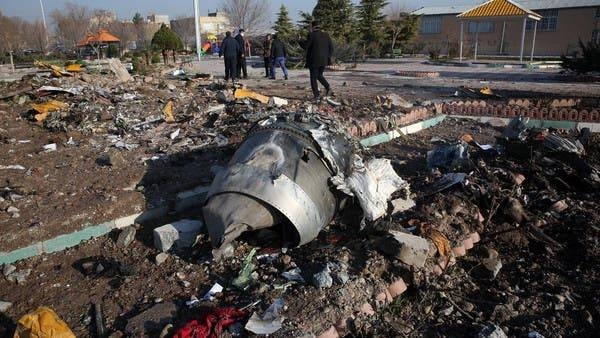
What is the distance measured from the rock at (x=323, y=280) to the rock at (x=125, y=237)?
Answer: 187 centimetres

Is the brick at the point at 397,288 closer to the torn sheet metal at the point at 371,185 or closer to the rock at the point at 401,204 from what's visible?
the torn sheet metal at the point at 371,185

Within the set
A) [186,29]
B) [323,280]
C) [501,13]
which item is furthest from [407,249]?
[186,29]

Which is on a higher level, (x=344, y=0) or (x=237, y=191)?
(x=344, y=0)

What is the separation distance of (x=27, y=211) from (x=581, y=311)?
16.0 ft

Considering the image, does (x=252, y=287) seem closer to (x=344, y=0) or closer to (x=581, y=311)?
(x=581, y=311)

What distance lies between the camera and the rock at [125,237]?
4.09 metres

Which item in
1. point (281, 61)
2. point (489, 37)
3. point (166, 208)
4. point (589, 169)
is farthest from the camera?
point (489, 37)

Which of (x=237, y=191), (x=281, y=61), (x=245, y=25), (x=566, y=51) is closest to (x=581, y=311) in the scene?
(x=237, y=191)

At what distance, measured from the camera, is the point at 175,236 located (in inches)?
154

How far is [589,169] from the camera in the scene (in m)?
5.25

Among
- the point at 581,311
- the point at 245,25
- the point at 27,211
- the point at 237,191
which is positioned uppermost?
the point at 245,25

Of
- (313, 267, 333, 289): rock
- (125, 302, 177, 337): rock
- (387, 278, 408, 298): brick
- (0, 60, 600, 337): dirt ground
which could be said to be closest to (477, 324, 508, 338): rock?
(0, 60, 600, 337): dirt ground

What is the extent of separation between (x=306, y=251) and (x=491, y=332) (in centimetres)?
155

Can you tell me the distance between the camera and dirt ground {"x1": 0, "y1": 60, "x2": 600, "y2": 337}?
3117 mm
